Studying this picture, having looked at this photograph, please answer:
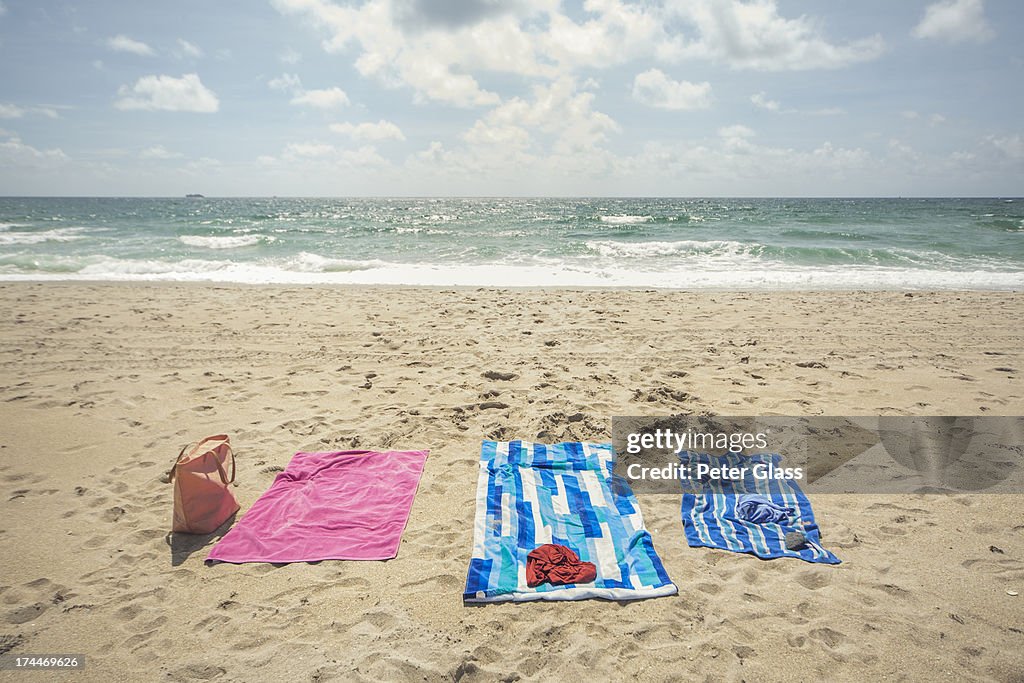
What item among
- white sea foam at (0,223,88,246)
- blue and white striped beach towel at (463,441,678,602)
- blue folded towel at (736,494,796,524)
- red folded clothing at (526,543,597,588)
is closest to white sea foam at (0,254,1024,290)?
white sea foam at (0,223,88,246)

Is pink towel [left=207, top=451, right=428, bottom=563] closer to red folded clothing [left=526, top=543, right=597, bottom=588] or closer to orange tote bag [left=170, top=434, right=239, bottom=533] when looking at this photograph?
orange tote bag [left=170, top=434, right=239, bottom=533]

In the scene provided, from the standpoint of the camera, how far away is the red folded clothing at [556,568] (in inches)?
124

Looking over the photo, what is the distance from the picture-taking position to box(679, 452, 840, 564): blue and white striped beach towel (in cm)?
343

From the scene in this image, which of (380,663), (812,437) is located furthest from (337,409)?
(812,437)

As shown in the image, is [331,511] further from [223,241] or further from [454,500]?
[223,241]

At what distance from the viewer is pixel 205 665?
8.61 feet

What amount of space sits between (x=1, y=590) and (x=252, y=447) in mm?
1894

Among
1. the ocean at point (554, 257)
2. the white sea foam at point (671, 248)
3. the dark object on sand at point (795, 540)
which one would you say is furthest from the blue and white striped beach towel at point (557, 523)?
the white sea foam at point (671, 248)

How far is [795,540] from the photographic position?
11.4 feet

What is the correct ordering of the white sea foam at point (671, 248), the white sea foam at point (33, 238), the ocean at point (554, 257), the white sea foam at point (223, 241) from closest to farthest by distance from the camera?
the ocean at point (554, 257) < the white sea foam at point (671, 248) < the white sea foam at point (33, 238) < the white sea foam at point (223, 241)

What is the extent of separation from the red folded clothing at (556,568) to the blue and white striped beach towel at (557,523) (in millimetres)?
39

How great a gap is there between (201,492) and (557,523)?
8.54ft

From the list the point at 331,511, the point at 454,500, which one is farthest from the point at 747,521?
the point at 331,511

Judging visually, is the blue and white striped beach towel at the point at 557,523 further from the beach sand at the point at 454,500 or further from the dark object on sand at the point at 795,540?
the dark object on sand at the point at 795,540
